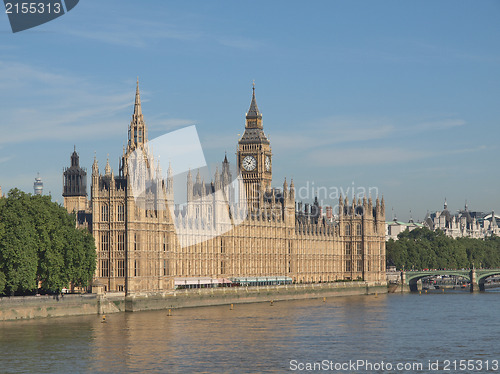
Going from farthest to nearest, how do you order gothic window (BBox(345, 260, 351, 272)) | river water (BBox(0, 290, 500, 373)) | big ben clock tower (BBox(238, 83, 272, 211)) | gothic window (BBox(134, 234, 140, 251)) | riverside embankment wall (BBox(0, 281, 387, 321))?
gothic window (BBox(345, 260, 351, 272)) < big ben clock tower (BBox(238, 83, 272, 211)) < gothic window (BBox(134, 234, 140, 251)) < riverside embankment wall (BBox(0, 281, 387, 321)) < river water (BBox(0, 290, 500, 373))

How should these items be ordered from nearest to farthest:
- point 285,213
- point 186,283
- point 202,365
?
point 202,365 < point 186,283 < point 285,213

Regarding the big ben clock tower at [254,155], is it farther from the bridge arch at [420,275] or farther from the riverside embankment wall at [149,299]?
the bridge arch at [420,275]

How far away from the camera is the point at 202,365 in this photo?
5888cm

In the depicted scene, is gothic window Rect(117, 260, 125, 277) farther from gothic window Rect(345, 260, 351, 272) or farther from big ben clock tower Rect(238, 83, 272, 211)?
gothic window Rect(345, 260, 351, 272)

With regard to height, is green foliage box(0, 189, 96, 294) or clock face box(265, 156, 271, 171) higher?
clock face box(265, 156, 271, 171)

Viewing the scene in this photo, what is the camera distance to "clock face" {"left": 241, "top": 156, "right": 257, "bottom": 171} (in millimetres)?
157125

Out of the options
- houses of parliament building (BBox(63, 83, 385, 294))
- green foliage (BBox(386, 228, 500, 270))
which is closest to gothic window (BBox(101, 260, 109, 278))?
houses of parliament building (BBox(63, 83, 385, 294))

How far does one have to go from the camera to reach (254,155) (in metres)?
158

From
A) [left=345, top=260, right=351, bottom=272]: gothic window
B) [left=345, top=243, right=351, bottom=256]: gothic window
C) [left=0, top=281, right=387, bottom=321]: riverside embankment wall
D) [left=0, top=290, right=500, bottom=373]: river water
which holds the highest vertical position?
[left=345, top=243, right=351, bottom=256]: gothic window

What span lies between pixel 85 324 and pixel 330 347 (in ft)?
71.5

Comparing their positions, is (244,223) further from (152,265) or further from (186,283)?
(152,265)

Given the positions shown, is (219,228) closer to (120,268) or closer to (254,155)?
(120,268)

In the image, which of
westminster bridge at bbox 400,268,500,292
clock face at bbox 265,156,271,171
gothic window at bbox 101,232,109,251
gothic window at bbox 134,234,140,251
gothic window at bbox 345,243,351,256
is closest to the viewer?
gothic window at bbox 101,232,109,251

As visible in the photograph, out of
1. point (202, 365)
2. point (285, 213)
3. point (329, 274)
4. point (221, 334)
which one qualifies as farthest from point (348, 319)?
point (329, 274)
